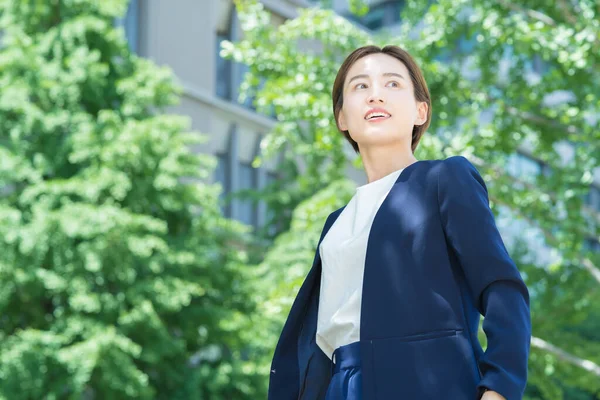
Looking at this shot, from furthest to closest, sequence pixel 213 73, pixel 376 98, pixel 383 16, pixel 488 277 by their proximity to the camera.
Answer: pixel 383 16 → pixel 213 73 → pixel 376 98 → pixel 488 277

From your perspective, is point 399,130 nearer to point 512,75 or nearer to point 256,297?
point 512,75

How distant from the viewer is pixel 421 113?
260 centimetres

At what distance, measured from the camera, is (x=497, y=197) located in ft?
35.4

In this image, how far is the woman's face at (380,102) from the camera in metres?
2.47

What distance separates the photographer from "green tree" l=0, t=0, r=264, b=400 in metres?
11.4

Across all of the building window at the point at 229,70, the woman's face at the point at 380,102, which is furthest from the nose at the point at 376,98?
the building window at the point at 229,70

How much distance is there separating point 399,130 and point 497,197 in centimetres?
854

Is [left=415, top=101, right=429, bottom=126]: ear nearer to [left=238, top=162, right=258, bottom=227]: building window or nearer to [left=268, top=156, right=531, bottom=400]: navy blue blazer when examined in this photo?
[left=268, top=156, right=531, bottom=400]: navy blue blazer

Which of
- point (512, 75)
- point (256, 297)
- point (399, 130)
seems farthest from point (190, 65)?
point (399, 130)

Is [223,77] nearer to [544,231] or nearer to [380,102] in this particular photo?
[544,231]

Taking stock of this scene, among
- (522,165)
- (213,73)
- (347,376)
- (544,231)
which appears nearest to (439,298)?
(347,376)

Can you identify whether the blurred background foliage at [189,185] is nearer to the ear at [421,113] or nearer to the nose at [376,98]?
the ear at [421,113]

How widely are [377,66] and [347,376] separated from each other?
0.81 m

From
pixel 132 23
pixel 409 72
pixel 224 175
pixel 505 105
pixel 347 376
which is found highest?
pixel 409 72
